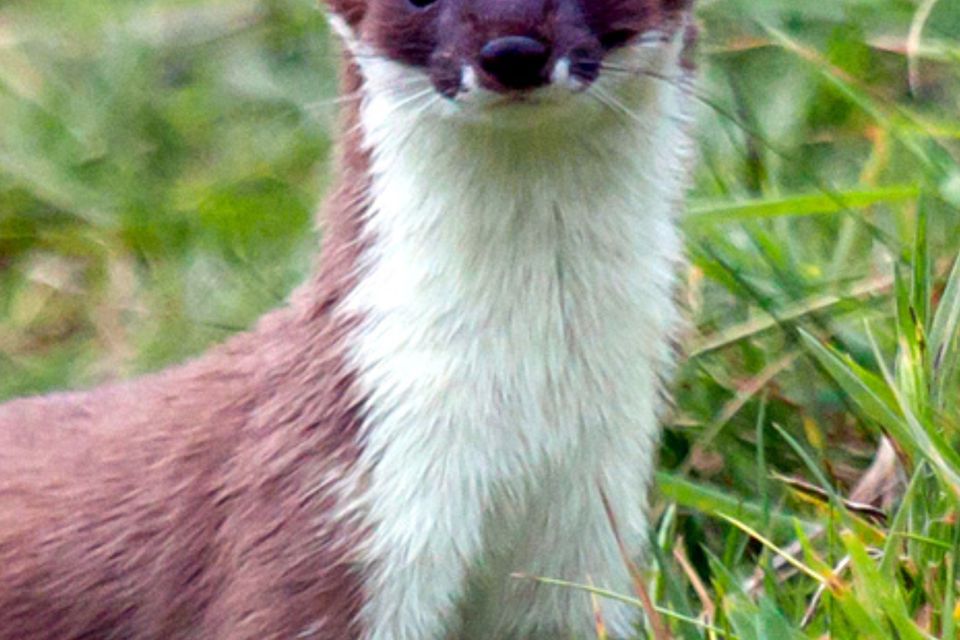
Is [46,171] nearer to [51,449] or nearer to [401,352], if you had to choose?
[51,449]

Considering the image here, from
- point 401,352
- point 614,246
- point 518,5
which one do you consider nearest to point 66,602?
point 401,352

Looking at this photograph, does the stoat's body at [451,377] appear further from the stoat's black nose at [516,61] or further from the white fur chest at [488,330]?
the stoat's black nose at [516,61]

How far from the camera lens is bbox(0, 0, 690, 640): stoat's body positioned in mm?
3490

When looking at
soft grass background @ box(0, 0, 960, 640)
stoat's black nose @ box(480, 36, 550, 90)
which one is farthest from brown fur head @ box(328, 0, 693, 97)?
soft grass background @ box(0, 0, 960, 640)

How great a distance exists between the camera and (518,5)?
321 centimetres

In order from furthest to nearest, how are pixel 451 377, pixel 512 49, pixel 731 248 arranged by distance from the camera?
pixel 731 248 < pixel 451 377 < pixel 512 49

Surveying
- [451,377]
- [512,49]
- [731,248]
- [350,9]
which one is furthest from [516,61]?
[731,248]

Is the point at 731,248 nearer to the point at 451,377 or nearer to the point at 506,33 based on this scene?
the point at 451,377

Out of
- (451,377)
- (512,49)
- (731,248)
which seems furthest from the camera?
(731,248)

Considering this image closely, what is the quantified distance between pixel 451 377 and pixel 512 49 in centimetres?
60

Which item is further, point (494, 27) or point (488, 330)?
point (488, 330)

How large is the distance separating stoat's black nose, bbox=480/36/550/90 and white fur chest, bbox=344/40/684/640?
28 cm

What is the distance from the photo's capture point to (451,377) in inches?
140

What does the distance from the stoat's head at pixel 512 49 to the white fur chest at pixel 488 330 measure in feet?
0.24
